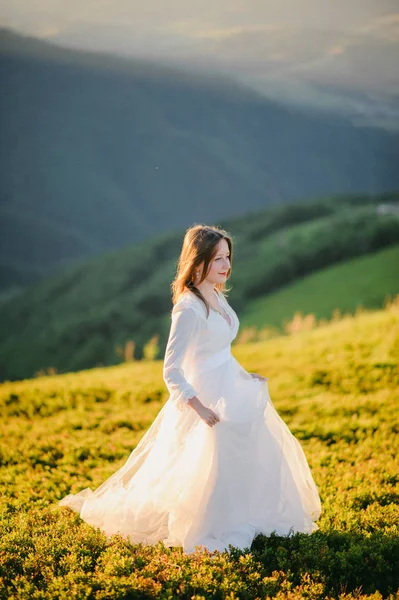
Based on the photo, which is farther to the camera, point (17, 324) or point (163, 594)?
point (17, 324)

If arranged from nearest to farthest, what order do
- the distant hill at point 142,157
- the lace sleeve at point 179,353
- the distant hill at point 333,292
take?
the lace sleeve at point 179,353, the distant hill at point 333,292, the distant hill at point 142,157

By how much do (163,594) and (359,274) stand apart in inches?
532

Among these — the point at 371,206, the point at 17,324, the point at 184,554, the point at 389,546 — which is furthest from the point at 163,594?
the point at 371,206

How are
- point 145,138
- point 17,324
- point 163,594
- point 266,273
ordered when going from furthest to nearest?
point 145,138 < point 17,324 < point 266,273 < point 163,594

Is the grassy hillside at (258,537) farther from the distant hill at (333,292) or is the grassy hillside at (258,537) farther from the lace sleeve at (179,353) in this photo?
the distant hill at (333,292)

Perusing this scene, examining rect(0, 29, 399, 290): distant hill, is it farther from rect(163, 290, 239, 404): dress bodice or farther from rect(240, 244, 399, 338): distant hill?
rect(163, 290, 239, 404): dress bodice

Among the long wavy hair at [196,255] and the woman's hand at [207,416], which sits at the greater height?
the long wavy hair at [196,255]

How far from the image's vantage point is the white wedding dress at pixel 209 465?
3719 millimetres

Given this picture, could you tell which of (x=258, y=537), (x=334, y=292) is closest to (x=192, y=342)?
(x=258, y=537)

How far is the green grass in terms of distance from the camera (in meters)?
14.6

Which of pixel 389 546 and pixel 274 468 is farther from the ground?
pixel 274 468

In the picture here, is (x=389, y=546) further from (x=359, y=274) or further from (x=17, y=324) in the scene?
(x=17, y=324)

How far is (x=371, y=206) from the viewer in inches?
789

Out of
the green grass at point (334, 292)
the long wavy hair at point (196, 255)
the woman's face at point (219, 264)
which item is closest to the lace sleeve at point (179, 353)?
the long wavy hair at point (196, 255)
